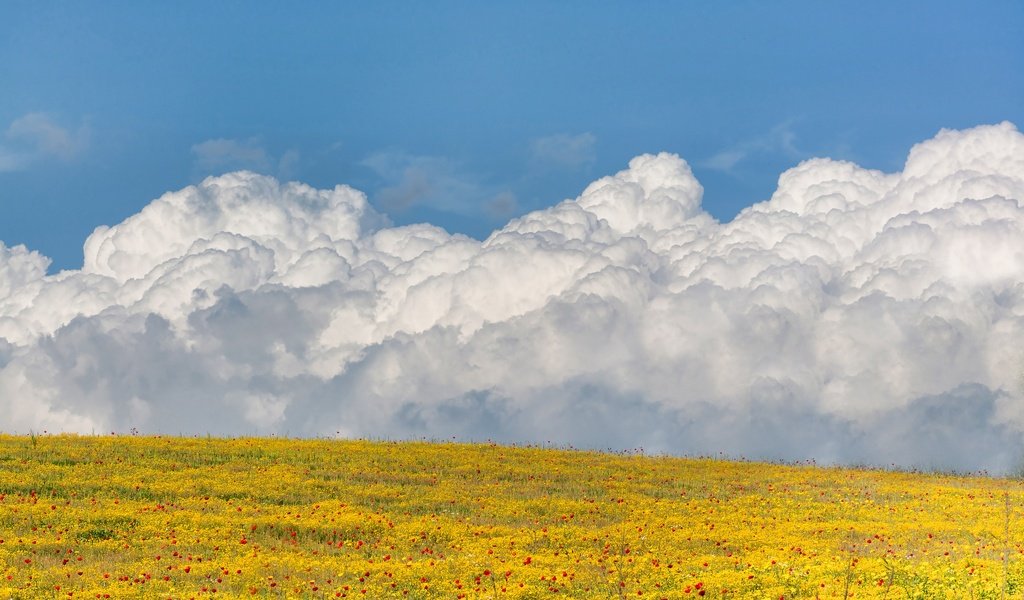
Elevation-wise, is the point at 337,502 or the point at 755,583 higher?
the point at 337,502

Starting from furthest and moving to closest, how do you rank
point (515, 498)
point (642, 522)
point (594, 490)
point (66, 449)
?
1. point (66, 449)
2. point (594, 490)
3. point (515, 498)
4. point (642, 522)

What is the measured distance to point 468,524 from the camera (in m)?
33.8

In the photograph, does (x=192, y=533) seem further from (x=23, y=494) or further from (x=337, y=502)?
(x=23, y=494)

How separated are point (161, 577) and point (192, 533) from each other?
6159 mm

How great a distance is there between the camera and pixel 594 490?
4188 cm

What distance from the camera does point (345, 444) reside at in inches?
2018

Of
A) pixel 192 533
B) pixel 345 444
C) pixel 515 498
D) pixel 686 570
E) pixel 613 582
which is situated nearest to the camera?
pixel 613 582

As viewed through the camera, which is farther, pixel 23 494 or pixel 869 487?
pixel 869 487

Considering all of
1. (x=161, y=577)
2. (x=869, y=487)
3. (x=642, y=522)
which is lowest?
(x=161, y=577)

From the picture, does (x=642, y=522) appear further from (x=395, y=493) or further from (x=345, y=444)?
(x=345, y=444)

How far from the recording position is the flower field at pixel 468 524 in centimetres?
2442

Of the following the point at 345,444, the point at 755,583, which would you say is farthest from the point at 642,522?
the point at 345,444

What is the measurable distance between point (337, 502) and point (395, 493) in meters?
3.04

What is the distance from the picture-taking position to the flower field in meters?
24.4
